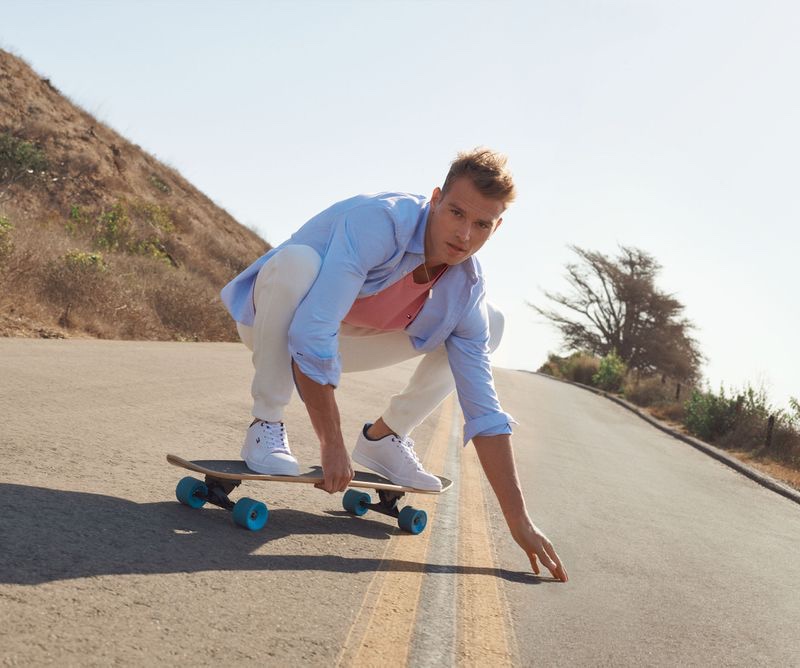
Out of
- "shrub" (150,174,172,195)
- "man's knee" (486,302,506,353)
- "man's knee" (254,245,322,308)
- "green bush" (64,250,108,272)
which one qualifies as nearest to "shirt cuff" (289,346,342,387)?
"man's knee" (254,245,322,308)

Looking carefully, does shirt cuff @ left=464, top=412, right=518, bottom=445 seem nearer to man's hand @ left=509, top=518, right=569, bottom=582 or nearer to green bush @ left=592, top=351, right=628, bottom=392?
man's hand @ left=509, top=518, right=569, bottom=582

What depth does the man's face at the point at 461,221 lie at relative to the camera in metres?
3.68

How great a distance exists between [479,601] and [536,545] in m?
0.51

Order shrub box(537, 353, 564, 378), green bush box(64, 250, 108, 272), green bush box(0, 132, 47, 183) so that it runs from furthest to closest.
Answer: shrub box(537, 353, 564, 378) < green bush box(0, 132, 47, 183) < green bush box(64, 250, 108, 272)

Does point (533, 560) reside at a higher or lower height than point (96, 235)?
lower

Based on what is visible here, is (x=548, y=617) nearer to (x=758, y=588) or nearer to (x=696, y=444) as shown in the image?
(x=758, y=588)

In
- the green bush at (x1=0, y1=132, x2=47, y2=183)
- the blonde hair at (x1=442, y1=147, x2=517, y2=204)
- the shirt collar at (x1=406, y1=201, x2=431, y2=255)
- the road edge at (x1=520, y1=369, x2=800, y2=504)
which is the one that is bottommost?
the road edge at (x1=520, y1=369, x2=800, y2=504)

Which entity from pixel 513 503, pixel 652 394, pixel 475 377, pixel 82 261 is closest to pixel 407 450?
pixel 475 377

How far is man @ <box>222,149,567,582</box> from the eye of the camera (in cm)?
343

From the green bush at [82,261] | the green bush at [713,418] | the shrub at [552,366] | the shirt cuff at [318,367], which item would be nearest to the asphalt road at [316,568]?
the shirt cuff at [318,367]

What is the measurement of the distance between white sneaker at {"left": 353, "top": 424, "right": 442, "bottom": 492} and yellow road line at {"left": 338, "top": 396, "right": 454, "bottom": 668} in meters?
0.26

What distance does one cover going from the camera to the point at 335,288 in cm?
347

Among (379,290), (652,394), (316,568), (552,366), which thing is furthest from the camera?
(552,366)

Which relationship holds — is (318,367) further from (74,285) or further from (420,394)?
(74,285)
